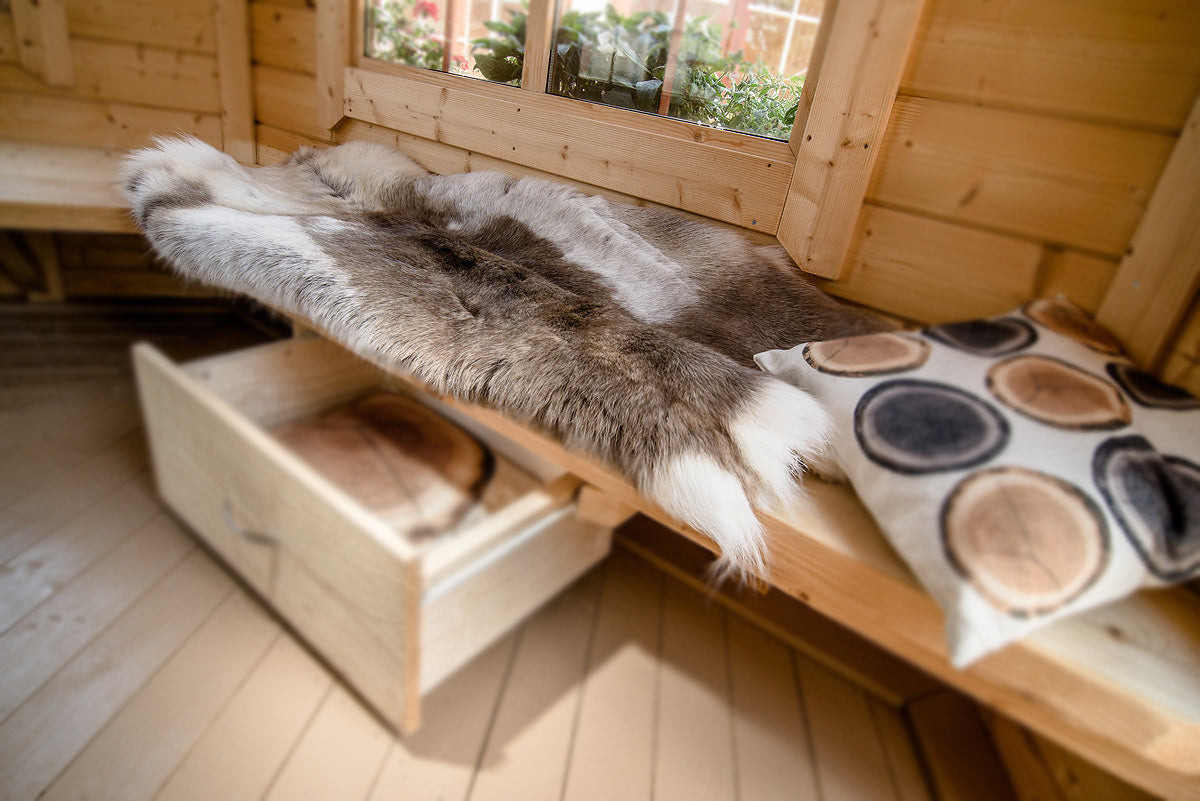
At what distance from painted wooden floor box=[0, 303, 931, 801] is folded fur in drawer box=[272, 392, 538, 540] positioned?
0.21 meters

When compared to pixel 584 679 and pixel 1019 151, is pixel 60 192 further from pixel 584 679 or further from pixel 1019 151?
pixel 1019 151

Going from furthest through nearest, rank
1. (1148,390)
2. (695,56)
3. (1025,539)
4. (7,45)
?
(7,45) < (695,56) < (1148,390) < (1025,539)

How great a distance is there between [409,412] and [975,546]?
0.91 metres

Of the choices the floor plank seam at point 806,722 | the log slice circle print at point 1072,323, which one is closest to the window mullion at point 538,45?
the log slice circle print at point 1072,323

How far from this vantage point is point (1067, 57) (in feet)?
1.57

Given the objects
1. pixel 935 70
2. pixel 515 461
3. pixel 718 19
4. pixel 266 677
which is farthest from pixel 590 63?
pixel 266 677

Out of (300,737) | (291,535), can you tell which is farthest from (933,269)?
(300,737)

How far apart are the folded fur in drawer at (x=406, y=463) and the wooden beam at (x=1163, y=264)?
799 millimetres

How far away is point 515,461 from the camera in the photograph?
103cm

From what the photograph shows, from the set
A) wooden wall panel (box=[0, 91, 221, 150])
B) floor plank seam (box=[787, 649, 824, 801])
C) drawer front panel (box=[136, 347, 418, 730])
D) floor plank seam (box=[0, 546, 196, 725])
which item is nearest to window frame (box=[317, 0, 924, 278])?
wooden wall panel (box=[0, 91, 221, 150])

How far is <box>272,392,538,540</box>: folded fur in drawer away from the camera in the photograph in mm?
814

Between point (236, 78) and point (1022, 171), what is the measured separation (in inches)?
41.2

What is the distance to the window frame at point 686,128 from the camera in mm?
551

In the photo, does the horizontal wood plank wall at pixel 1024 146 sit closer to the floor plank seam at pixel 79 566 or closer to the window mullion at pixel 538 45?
the window mullion at pixel 538 45
